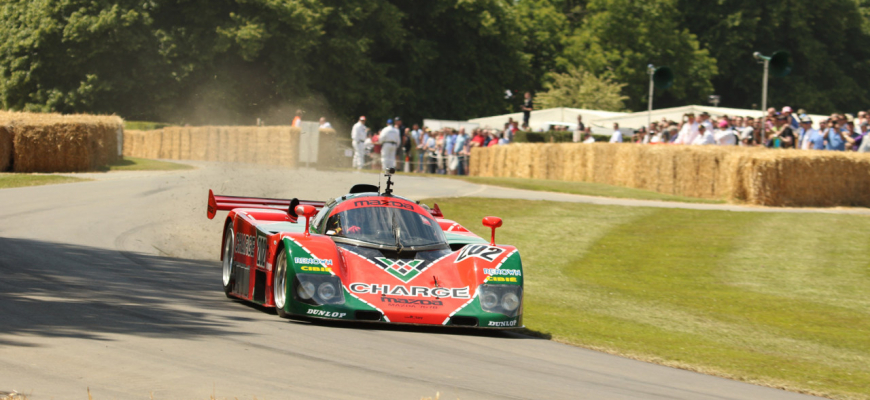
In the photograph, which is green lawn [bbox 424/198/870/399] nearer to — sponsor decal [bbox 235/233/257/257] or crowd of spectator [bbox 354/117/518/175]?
sponsor decal [bbox 235/233/257/257]

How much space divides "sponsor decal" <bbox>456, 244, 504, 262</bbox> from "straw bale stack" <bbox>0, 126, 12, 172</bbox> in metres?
19.3

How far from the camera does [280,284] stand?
9719mm

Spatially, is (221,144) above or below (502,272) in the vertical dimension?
above

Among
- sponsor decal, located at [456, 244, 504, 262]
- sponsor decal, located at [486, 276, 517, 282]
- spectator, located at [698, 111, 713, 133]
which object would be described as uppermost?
spectator, located at [698, 111, 713, 133]

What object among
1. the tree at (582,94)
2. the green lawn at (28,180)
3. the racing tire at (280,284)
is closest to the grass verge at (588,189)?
the green lawn at (28,180)

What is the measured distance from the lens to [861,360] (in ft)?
32.9

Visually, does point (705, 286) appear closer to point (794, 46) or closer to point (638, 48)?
point (638, 48)

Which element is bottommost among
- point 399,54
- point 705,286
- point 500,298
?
point 705,286

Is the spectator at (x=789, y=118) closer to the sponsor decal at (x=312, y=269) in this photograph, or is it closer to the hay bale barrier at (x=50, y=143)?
the hay bale barrier at (x=50, y=143)

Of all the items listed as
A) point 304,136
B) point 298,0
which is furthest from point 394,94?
point 304,136

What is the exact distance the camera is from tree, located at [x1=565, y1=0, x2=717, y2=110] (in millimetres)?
67812

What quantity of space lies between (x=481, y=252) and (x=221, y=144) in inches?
1255

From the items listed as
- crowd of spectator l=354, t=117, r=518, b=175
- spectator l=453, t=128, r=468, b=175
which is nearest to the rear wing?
crowd of spectator l=354, t=117, r=518, b=175

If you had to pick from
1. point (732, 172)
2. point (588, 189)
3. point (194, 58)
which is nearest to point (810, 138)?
point (732, 172)
